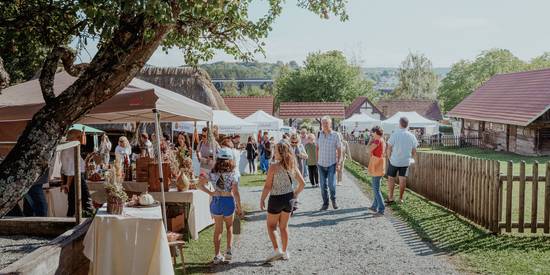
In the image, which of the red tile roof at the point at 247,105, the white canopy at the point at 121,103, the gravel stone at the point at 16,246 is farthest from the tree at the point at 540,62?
the gravel stone at the point at 16,246

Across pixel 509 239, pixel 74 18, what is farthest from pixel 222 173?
pixel 509 239

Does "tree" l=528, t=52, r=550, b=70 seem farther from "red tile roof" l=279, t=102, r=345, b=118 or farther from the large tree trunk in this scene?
the large tree trunk

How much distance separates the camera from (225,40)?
8570 mm

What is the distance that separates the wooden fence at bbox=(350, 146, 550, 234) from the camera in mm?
9031

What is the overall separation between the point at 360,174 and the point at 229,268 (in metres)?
13.1

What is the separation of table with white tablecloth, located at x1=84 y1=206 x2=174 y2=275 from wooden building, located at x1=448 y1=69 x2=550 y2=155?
102 feet

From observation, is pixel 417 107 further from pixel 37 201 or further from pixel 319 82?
pixel 37 201

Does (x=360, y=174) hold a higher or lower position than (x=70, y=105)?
lower

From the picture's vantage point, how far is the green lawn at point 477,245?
7.17 m

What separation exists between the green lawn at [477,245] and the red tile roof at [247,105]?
112 ft

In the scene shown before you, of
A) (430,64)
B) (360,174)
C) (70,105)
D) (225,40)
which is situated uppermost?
(430,64)

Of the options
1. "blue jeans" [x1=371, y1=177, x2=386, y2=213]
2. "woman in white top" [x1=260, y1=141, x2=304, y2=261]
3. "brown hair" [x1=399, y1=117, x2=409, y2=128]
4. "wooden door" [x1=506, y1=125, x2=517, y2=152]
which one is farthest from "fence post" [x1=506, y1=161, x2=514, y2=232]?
"wooden door" [x1=506, y1=125, x2=517, y2=152]

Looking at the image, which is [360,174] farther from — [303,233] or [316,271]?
[316,271]

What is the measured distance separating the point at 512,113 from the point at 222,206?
33.0m
